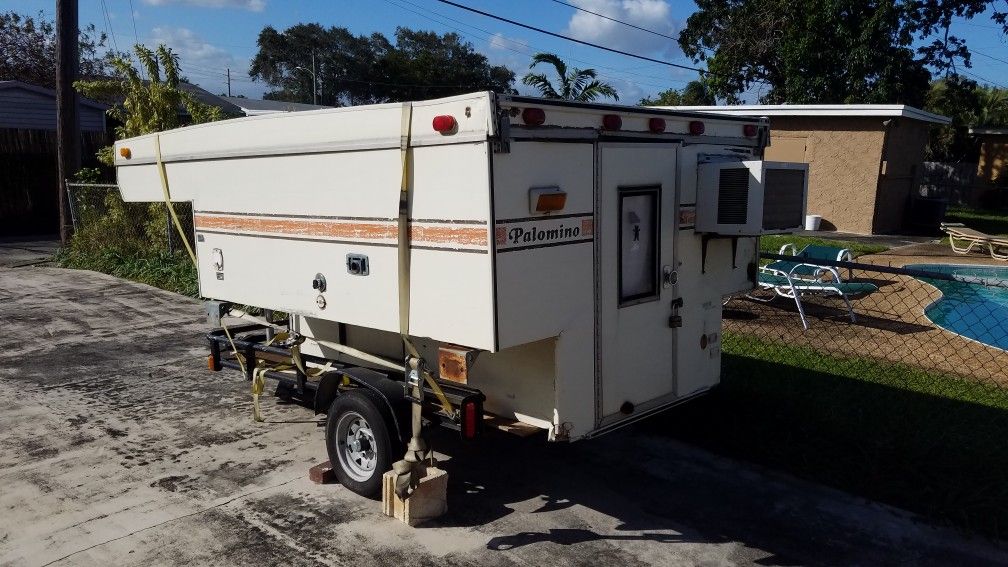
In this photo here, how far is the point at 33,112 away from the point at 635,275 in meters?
24.5

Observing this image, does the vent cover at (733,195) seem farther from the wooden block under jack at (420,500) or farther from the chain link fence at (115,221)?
the chain link fence at (115,221)

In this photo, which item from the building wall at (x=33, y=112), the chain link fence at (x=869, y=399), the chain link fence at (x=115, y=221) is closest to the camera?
the chain link fence at (x=869, y=399)

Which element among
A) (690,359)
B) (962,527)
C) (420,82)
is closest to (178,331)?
(690,359)

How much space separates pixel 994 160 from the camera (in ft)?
103

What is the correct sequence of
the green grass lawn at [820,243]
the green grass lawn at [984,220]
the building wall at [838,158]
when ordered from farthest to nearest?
the green grass lawn at [984,220]
the building wall at [838,158]
the green grass lawn at [820,243]

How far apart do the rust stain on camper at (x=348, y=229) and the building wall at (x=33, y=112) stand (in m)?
20.0

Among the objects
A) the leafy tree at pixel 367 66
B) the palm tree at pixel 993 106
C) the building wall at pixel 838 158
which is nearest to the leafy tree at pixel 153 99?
the building wall at pixel 838 158

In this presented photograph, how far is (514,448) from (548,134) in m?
2.78

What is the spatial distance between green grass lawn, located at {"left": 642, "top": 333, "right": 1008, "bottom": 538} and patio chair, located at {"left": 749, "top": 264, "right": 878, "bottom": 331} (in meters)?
1.82

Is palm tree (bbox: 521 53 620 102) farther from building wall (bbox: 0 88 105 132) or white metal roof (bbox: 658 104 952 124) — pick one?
building wall (bbox: 0 88 105 132)

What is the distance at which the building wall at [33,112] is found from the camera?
23203mm

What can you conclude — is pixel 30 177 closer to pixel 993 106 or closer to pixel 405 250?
pixel 405 250

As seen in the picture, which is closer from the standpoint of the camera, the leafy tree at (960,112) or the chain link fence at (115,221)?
the chain link fence at (115,221)

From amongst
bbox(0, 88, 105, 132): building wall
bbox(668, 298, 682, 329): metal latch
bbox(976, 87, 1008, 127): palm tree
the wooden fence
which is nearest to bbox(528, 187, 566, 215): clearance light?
bbox(668, 298, 682, 329): metal latch
